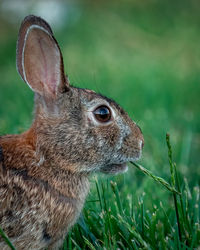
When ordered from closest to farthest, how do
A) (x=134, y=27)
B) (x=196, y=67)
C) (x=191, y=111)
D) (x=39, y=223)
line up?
1. (x=39, y=223)
2. (x=191, y=111)
3. (x=196, y=67)
4. (x=134, y=27)

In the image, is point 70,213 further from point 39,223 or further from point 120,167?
point 120,167

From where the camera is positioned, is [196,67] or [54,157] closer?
[54,157]

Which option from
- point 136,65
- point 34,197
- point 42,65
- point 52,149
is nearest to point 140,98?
point 136,65

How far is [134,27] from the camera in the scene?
961cm

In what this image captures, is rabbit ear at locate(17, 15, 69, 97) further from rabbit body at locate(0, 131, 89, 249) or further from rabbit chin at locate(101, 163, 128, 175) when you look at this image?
rabbit chin at locate(101, 163, 128, 175)

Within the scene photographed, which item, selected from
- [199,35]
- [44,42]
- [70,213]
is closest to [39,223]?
[70,213]

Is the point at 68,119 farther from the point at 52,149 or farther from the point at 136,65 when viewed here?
the point at 136,65

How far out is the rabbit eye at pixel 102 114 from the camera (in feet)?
9.48

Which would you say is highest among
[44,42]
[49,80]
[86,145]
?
[44,42]

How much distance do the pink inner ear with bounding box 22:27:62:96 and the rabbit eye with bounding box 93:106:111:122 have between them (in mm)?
294

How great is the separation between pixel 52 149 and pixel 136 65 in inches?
211

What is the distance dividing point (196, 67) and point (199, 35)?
178 cm

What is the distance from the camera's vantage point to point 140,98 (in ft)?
19.7

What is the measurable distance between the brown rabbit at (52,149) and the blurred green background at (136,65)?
0.67 metres
